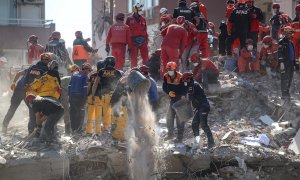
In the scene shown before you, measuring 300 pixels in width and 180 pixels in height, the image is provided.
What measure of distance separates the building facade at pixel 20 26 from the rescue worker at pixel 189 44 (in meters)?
15.4

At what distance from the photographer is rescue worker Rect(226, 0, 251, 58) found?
46.9ft

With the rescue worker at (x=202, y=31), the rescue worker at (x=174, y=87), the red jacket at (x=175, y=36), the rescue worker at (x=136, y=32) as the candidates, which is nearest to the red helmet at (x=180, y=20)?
the red jacket at (x=175, y=36)

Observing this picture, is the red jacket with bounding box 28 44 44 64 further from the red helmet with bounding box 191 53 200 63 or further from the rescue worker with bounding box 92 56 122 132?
the red helmet with bounding box 191 53 200 63

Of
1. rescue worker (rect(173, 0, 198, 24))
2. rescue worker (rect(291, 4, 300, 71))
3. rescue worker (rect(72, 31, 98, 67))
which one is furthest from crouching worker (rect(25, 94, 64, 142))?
rescue worker (rect(291, 4, 300, 71))

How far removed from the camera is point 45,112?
11484mm

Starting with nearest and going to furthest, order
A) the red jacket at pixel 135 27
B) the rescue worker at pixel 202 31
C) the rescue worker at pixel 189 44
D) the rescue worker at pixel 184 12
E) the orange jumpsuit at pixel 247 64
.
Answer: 1. the rescue worker at pixel 189 44
2. the rescue worker at pixel 184 12
3. the rescue worker at pixel 202 31
4. the red jacket at pixel 135 27
5. the orange jumpsuit at pixel 247 64

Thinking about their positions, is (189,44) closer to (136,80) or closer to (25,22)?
(136,80)

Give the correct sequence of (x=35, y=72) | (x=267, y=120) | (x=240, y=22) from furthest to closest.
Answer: (x=240, y=22) < (x=267, y=120) < (x=35, y=72)

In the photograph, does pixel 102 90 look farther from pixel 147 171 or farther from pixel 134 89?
pixel 147 171

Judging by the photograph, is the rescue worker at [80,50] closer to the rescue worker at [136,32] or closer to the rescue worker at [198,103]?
the rescue worker at [136,32]

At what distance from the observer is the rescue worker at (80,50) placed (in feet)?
50.3

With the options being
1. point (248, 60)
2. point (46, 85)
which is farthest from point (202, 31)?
point (46, 85)

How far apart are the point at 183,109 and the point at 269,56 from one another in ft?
13.7

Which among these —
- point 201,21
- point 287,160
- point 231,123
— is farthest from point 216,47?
point 287,160
